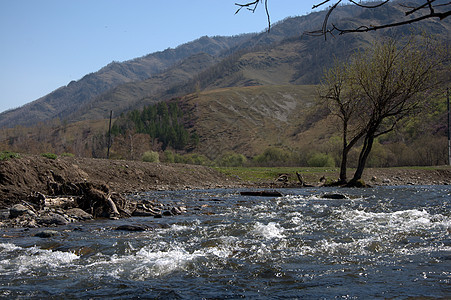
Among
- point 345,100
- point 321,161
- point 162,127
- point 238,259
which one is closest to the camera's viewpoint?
point 238,259

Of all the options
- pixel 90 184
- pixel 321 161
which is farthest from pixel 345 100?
pixel 321 161

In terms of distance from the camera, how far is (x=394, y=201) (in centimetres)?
1975

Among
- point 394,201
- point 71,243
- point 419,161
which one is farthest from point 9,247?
point 419,161

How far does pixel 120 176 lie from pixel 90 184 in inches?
463

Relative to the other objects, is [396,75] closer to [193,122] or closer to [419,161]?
[419,161]

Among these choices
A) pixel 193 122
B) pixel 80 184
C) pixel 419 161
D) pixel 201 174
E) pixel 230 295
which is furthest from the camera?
pixel 193 122

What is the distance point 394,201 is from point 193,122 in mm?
159771

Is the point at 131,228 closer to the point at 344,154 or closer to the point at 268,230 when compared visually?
the point at 268,230

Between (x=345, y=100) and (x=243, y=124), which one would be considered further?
(x=243, y=124)

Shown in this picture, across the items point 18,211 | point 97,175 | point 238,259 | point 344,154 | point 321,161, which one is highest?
point 97,175

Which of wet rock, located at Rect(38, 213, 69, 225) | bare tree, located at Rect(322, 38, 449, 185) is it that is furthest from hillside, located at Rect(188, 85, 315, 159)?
wet rock, located at Rect(38, 213, 69, 225)

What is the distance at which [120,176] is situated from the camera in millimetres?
28984

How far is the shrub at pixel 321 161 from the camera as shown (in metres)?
57.0

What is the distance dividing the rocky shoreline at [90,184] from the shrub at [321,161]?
1808 cm
